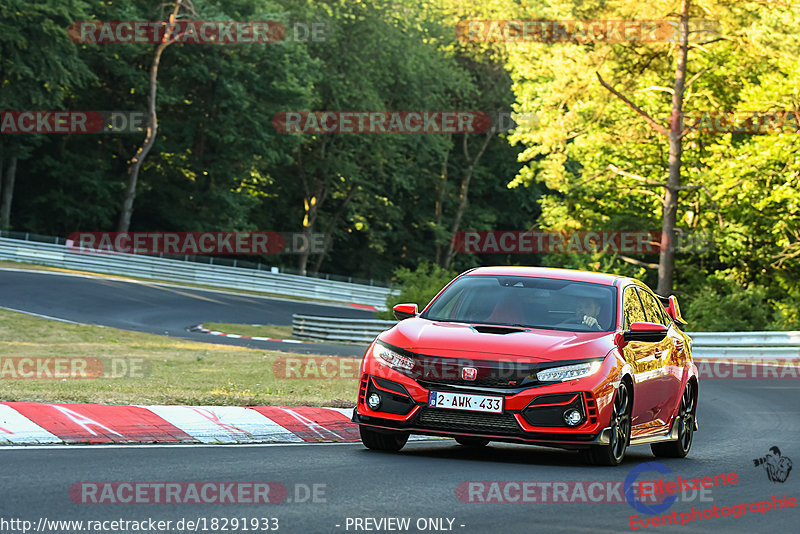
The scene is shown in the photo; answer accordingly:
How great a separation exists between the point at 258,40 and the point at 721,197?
27022mm

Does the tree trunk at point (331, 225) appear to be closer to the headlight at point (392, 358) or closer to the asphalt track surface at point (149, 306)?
the asphalt track surface at point (149, 306)

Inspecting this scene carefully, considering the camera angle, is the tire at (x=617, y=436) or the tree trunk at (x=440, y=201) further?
the tree trunk at (x=440, y=201)

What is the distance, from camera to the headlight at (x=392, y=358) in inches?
396

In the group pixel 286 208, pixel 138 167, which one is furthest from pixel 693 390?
pixel 286 208

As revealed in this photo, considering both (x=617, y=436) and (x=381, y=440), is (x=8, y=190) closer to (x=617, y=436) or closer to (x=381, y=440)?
(x=381, y=440)

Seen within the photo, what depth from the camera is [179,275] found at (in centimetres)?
5456

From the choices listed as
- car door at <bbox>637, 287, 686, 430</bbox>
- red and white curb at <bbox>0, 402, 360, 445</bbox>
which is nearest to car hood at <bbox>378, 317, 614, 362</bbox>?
car door at <bbox>637, 287, 686, 430</bbox>

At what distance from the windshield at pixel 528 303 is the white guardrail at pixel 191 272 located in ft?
137

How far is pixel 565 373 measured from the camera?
9.85 m

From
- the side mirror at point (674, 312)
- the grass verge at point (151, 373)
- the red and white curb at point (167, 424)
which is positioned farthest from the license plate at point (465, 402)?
the side mirror at point (674, 312)

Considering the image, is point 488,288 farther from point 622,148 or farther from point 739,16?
point 622,148

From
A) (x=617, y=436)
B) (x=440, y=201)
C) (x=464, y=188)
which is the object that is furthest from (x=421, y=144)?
(x=617, y=436)

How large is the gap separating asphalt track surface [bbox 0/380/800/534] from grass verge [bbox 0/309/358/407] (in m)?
2.62

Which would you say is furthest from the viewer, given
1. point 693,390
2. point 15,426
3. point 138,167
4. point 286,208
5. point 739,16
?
point 286,208
